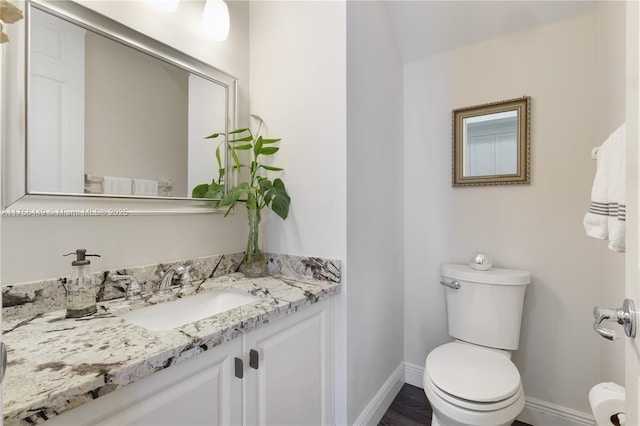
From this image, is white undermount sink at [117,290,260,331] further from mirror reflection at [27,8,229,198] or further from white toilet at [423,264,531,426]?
white toilet at [423,264,531,426]

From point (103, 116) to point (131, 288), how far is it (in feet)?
2.05

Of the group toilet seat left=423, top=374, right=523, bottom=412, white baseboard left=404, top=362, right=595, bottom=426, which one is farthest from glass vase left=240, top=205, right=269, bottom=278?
white baseboard left=404, top=362, right=595, bottom=426

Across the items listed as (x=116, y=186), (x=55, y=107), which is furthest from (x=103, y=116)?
(x=116, y=186)

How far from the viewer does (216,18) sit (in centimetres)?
136

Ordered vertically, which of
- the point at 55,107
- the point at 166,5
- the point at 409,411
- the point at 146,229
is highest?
the point at 166,5

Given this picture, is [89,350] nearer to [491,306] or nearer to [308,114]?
[308,114]

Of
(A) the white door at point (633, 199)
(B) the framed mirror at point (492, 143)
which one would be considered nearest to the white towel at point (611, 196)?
(A) the white door at point (633, 199)

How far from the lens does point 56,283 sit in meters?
0.98

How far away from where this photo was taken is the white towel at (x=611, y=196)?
0.84m

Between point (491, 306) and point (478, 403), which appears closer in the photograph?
point (478, 403)

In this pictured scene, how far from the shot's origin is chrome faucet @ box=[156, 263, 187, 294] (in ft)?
3.96

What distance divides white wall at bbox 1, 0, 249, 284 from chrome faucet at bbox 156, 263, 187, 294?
61mm

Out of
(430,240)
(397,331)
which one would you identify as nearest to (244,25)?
(430,240)

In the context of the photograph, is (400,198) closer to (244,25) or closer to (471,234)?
(471,234)
